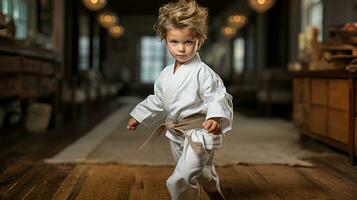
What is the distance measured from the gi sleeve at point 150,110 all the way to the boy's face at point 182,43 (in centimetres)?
19

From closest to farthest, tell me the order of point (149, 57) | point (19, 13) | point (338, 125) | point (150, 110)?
point (150, 110) < point (338, 125) < point (19, 13) < point (149, 57)

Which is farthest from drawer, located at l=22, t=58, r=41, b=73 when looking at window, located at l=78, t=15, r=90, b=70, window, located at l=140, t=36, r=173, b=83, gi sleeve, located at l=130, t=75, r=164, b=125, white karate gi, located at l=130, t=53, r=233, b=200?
window, located at l=140, t=36, r=173, b=83

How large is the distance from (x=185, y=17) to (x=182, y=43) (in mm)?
108

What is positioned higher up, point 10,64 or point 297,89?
point 10,64

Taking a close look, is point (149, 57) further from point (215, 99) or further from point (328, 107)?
point (215, 99)

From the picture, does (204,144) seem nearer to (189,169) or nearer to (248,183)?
(189,169)

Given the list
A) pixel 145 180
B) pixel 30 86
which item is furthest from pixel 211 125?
pixel 30 86

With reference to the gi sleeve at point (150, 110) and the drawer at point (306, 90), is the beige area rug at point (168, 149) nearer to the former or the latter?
the drawer at point (306, 90)

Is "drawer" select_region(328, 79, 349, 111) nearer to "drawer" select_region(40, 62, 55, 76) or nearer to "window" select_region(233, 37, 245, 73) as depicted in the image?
"drawer" select_region(40, 62, 55, 76)

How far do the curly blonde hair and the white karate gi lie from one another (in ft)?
0.47

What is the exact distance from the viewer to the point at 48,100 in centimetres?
688

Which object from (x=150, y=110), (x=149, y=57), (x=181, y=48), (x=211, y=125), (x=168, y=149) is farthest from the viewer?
(x=149, y=57)

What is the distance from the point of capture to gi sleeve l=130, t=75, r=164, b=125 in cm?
236

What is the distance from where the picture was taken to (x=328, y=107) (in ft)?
15.0
